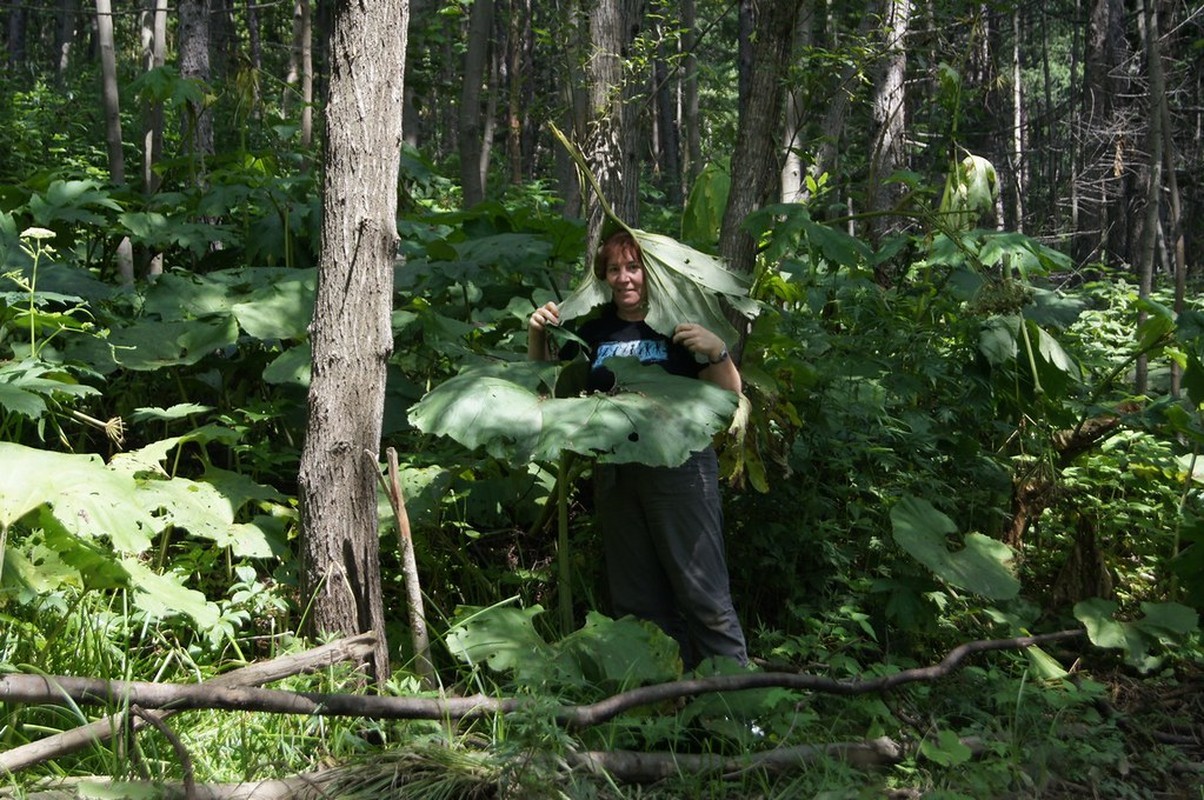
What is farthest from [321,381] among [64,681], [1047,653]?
[1047,653]

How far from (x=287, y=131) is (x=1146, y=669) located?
6698mm

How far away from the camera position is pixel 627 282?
14.3ft

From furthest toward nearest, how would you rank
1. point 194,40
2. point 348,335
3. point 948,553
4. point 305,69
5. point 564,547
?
point 305,69 → point 194,40 → point 948,553 → point 564,547 → point 348,335

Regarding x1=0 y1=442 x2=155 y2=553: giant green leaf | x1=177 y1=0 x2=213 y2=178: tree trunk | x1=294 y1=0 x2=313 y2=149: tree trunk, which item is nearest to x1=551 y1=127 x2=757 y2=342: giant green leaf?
x1=0 y1=442 x2=155 y2=553: giant green leaf

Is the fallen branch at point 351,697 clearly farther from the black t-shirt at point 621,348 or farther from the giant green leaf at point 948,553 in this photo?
the black t-shirt at point 621,348

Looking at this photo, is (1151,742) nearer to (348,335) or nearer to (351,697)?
(351,697)

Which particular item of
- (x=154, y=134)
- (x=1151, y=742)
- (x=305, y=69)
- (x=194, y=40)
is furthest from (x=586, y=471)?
(x=305, y=69)

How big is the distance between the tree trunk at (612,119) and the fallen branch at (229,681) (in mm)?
2129

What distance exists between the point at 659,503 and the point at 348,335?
1300 mm

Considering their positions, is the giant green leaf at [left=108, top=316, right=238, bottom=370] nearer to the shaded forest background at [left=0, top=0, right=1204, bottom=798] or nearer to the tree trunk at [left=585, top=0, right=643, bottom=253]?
the shaded forest background at [left=0, top=0, right=1204, bottom=798]

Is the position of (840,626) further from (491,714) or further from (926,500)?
(491,714)

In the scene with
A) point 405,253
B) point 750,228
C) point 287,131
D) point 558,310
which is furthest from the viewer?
point 287,131

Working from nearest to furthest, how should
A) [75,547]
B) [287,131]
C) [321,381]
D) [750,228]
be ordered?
[75,547], [321,381], [750,228], [287,131]

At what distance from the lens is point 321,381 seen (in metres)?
4.05
